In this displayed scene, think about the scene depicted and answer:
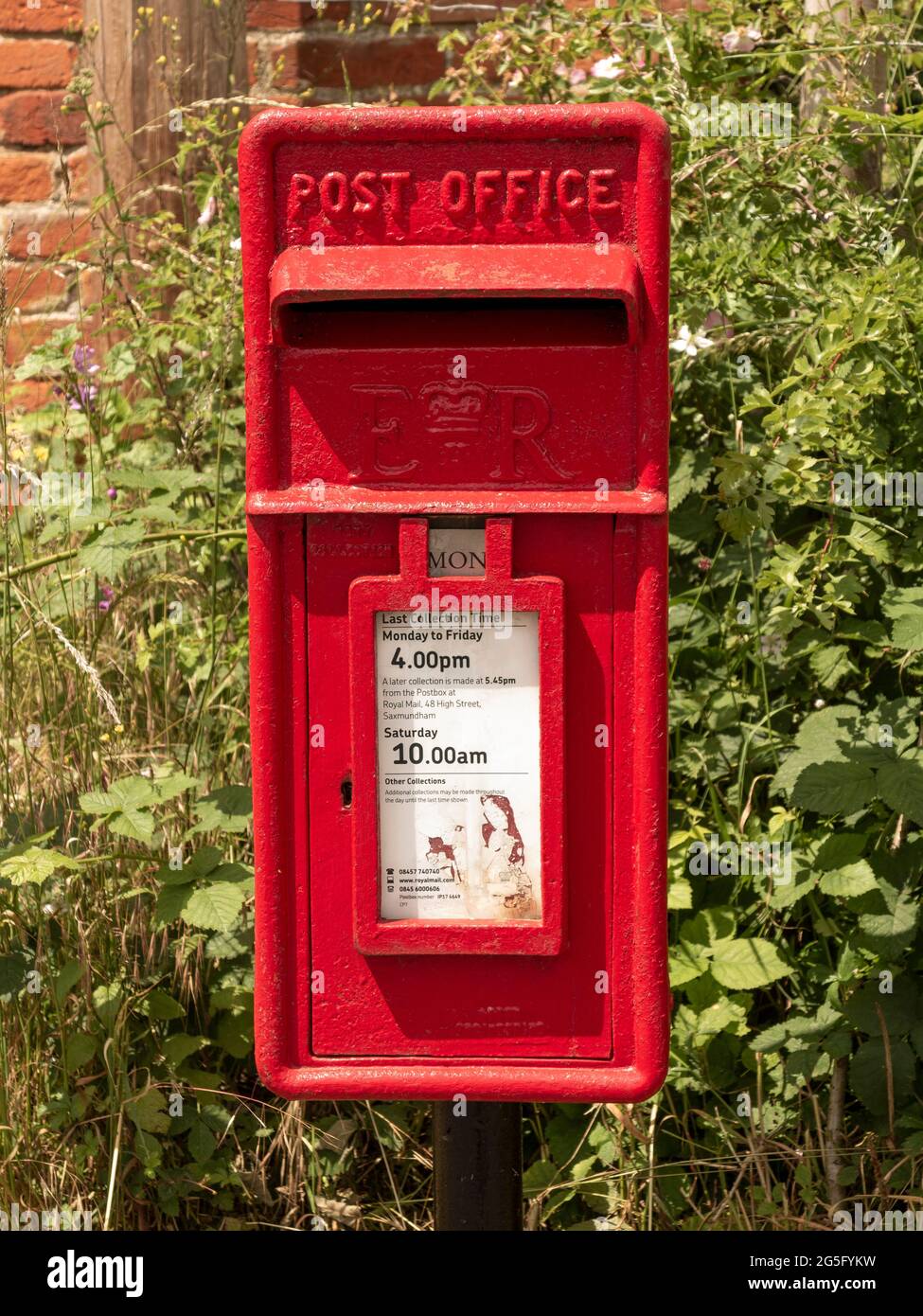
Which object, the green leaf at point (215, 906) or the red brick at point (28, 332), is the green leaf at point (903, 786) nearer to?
the green leaf at point (215, 906)

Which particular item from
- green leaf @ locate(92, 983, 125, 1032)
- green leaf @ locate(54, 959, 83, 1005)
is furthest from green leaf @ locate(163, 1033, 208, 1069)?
green leaf @ locate(54, 959, 83, 1005)

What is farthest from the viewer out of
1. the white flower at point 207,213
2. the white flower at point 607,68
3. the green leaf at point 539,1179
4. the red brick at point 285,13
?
the red brick at point 285,13

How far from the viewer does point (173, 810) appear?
2715 mm

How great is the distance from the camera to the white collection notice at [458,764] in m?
1.78

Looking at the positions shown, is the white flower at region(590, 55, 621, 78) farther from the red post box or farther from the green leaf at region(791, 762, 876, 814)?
the green leaf at region(791, 762, 876, 814)

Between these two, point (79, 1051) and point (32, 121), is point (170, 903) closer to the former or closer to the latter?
point (79, 1051)

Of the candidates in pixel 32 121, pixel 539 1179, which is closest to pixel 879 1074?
pixel 539 1179

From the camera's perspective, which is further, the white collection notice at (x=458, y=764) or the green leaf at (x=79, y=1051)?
the green leaf at (x=79, y=1051)

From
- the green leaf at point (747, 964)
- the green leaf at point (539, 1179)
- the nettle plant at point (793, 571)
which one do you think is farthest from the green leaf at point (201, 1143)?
the green leaf at point (747, 964)

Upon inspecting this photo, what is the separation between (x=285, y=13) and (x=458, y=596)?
2.85m

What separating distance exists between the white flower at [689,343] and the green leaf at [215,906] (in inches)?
51.1
